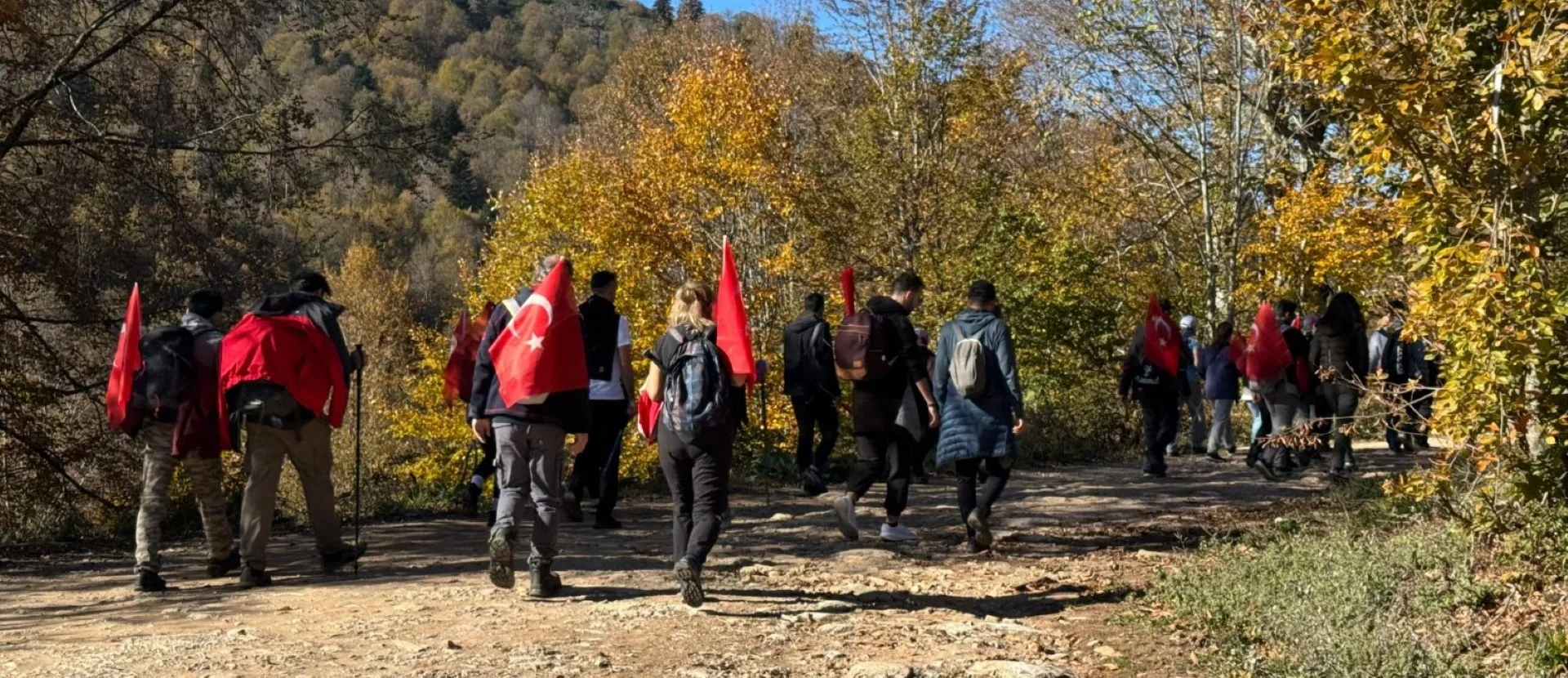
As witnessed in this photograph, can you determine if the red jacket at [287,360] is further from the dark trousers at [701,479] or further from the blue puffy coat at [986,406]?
the blue puffy coat at [986,406]

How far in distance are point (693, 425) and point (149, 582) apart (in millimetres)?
3285

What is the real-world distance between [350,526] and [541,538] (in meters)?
4.85

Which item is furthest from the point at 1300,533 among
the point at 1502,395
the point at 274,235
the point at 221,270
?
the point at 274,235

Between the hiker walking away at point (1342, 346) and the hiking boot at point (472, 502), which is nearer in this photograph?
the hiking boot at point (472, 502)

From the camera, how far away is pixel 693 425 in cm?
715

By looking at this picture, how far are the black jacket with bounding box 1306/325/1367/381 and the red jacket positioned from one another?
334 inches

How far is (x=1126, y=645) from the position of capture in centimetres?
678

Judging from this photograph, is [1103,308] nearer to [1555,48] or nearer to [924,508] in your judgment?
[924,508]

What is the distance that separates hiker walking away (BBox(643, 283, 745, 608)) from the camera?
719 centimetres

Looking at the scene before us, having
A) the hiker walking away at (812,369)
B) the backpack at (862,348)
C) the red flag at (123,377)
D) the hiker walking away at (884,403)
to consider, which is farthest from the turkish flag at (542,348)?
the hiker walking away at (812,369)

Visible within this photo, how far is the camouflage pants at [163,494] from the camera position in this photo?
812 centimetres

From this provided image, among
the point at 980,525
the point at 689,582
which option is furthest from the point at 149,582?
the point at 980,525

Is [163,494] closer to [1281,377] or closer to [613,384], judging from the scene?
[613,384]

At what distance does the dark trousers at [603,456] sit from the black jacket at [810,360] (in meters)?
2.11
